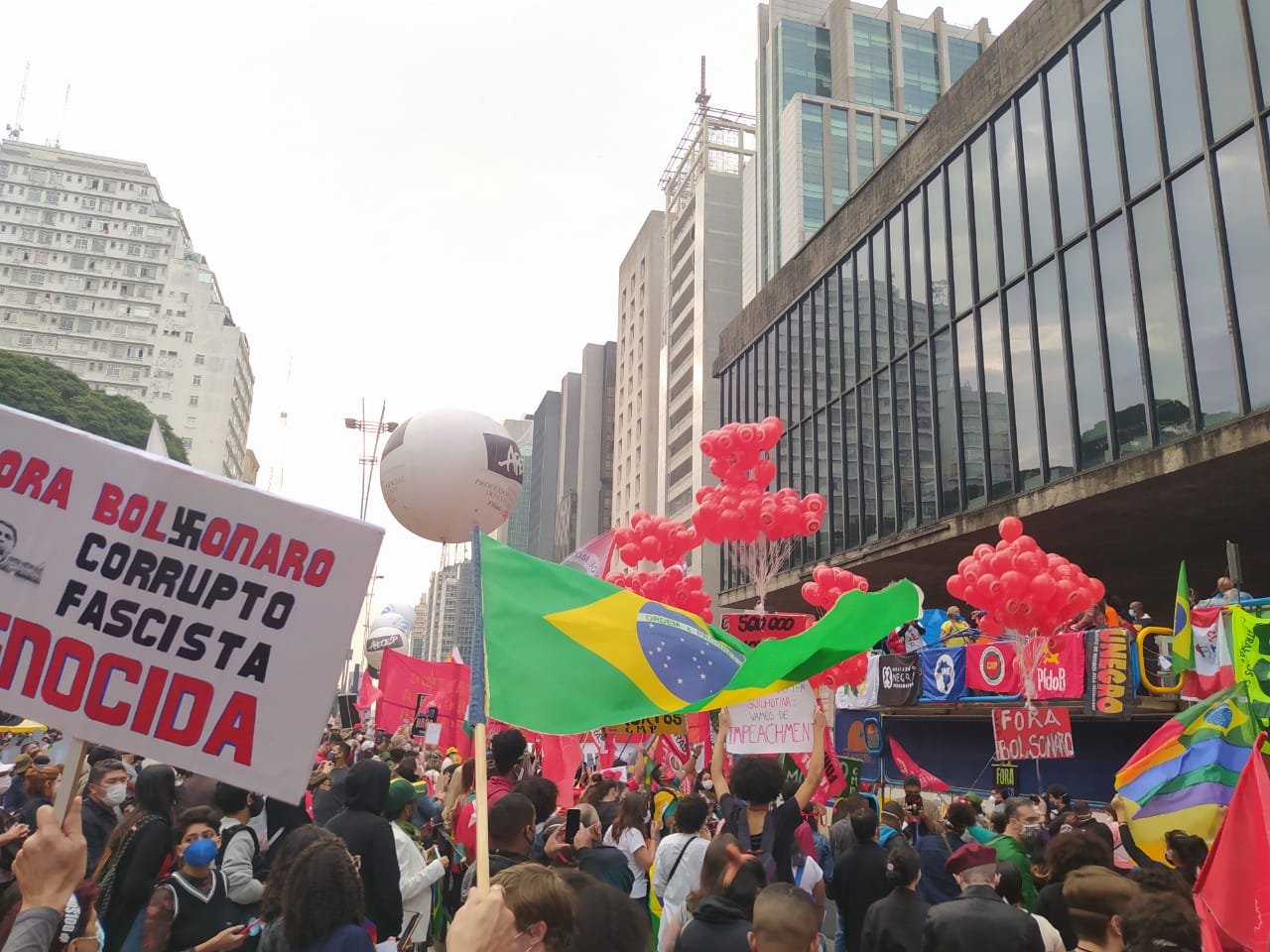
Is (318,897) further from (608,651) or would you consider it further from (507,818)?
(608,651)

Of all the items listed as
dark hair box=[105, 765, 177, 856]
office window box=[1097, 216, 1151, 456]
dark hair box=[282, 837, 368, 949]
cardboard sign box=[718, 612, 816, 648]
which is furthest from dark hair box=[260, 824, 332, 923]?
office window box=[1097, 216, 1151, 456]

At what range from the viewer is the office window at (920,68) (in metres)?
66.6

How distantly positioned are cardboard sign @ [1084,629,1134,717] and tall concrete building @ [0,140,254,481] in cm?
10596

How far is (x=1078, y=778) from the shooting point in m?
15.6

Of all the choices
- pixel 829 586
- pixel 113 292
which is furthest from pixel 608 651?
pixel 113 292

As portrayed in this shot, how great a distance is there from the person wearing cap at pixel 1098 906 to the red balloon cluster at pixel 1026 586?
→ 1039 centimetres

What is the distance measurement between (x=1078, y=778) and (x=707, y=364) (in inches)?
1804

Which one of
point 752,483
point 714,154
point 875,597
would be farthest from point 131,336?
point 875,597

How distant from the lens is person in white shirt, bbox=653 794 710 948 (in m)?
4.95

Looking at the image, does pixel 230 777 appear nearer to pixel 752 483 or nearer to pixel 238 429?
pixel 752 483

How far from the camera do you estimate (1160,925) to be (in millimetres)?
3209

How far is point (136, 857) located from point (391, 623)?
26546mm

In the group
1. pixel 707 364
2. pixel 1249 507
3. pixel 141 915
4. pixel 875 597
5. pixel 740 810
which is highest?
pixel 707 364

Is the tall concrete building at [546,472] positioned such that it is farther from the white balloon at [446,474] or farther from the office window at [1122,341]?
the white balloon at [446,474]
